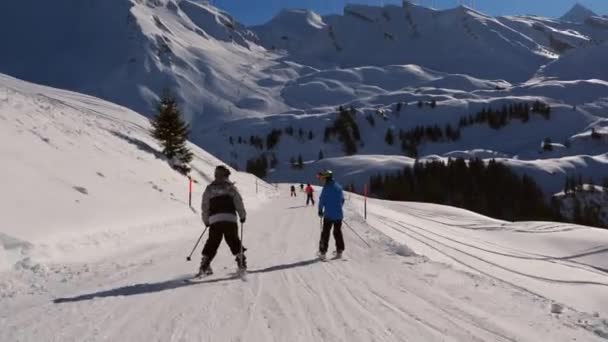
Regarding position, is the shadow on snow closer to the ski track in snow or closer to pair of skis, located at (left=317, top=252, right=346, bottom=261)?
the ski track in snow

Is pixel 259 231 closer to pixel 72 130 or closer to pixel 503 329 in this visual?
pixel 503 329

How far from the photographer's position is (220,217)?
10078 mm

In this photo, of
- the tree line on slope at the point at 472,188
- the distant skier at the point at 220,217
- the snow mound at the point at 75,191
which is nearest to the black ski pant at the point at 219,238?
the distant skier at the point at 220,217

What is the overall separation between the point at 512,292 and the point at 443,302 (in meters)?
1.84

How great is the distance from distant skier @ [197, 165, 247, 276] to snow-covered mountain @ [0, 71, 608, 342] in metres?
0.52

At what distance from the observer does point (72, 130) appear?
30.7 meters

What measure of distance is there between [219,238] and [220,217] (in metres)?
0.39

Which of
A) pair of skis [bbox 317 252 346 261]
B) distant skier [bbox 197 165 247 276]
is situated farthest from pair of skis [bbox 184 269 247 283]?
pair of skis [bbox 317 252 346 261]

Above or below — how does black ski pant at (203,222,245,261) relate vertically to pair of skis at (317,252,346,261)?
above

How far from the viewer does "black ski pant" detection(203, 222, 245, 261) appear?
1002cm

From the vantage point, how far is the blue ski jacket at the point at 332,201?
12844mm

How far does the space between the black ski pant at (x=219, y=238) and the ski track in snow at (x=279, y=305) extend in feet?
1.68

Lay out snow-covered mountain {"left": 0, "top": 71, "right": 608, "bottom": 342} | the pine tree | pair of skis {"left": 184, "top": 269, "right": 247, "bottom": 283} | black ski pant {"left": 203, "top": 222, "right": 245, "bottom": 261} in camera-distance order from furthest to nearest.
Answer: the pine tree → black ski pant {"left": 203, "top": 222, "right": 245, "bottom": 261} → pair of skis {"left": 184, "top": 269, "right": 247, "bottom": 283} → snow-covered mountain {"left": 0, "top": 71, "right": 608, "bottom": 342}

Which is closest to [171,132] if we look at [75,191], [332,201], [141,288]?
[75,191]
